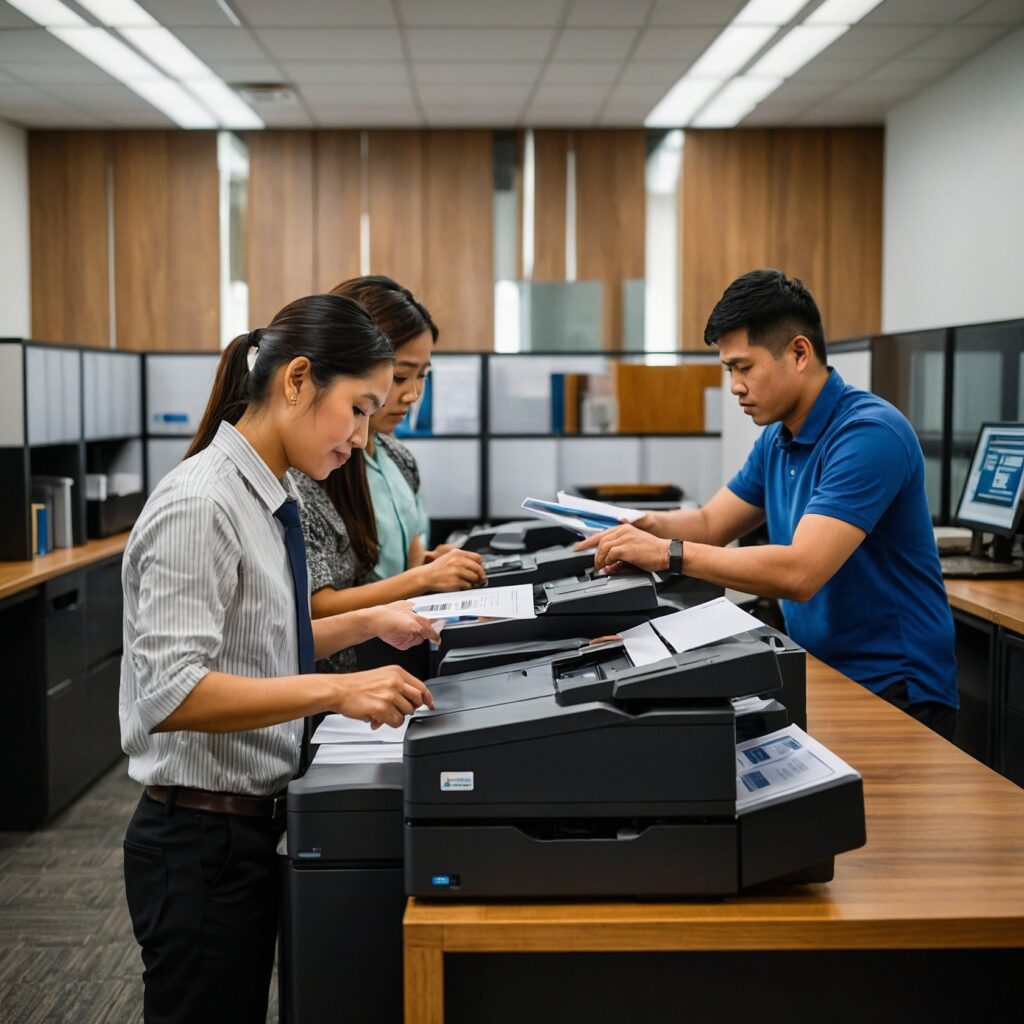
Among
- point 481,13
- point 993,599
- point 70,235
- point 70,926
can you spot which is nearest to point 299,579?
point 70,926

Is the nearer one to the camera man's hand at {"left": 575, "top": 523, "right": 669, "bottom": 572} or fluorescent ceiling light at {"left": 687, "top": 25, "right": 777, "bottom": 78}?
man's hand at {"left": 575, "top": 523, "right": 669, "bottom": 572}

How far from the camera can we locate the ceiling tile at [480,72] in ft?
18.4

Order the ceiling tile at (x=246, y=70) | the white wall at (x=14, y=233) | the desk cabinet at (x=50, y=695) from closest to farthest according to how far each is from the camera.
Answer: the desk cabinet at (x=50, y=695) < the ceiling tile at (x=246, y=70) < the white wall at (x=14, y=233)

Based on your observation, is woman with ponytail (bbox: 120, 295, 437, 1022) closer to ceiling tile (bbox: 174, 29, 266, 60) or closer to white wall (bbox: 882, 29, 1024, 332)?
ceiling tile (bbox: 174, 29, 266, 60)

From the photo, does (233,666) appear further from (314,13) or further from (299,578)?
(314,13)

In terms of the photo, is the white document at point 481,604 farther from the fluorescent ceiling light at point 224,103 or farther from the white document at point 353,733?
the fluorescent ceiling light at point 224,103

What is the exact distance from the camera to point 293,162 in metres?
6.96

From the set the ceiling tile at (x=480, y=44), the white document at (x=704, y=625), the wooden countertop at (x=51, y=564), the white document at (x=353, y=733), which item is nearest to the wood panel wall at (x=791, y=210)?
the ceiling tile at (x=480, y=44)

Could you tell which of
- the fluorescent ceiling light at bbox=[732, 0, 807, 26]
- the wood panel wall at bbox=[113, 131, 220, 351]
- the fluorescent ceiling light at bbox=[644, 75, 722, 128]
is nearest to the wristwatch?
the fluorescent ceiling light at bbox=[732, 0, 807, 26]

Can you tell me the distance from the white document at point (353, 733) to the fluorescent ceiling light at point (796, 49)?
15.0 feet

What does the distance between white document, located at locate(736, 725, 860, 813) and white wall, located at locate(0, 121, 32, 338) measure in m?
6.24

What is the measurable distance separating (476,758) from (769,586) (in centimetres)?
95

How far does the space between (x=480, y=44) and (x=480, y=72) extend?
46 centimetres

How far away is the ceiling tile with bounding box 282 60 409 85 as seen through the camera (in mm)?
5605
